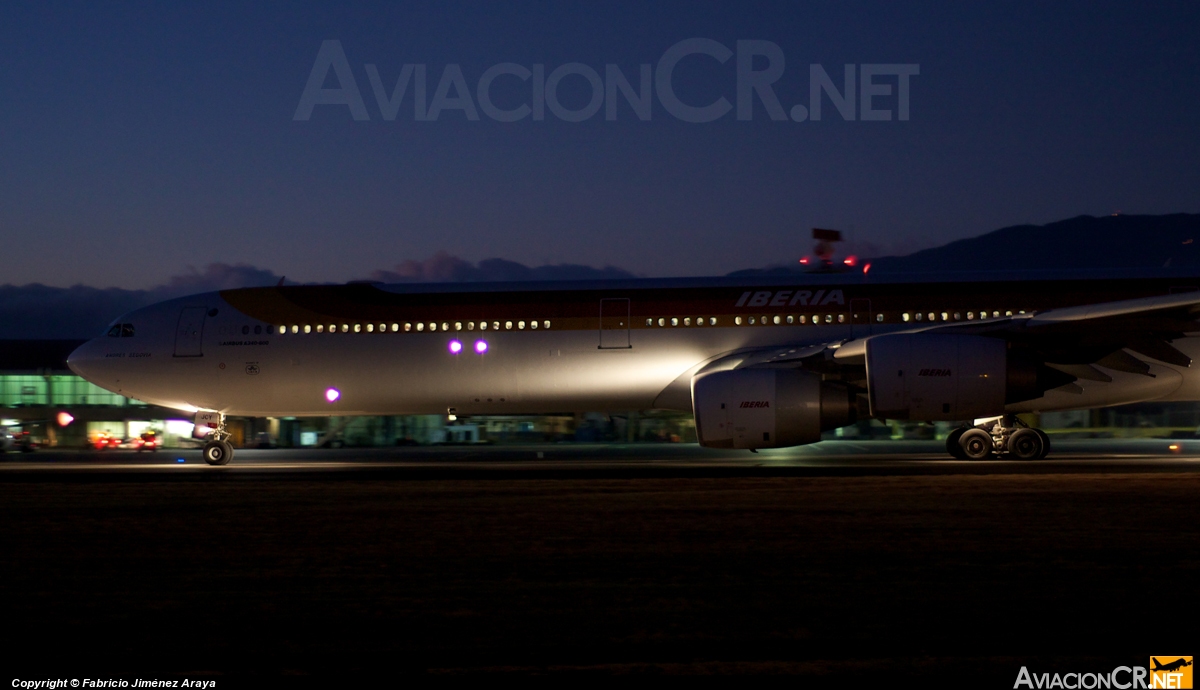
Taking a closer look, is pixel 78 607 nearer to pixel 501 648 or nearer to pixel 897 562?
pixel 501 648

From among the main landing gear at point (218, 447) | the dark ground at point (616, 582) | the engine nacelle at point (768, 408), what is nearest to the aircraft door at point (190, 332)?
the main landing gear at point (218, 447)

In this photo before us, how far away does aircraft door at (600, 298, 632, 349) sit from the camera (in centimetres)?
1986

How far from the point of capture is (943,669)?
5453 mm

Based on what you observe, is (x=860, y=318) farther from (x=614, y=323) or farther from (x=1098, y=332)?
(x=614, y=323)

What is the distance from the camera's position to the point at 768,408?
17.4 m

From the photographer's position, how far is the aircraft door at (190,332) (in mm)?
21156

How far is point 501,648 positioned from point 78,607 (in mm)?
3241

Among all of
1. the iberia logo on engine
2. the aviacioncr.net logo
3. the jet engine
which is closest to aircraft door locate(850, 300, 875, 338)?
the jet engine

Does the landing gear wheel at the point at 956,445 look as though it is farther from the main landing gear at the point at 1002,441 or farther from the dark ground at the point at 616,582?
the dark ground at the point at 616,582

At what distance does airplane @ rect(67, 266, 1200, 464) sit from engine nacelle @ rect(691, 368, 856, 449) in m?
0.03

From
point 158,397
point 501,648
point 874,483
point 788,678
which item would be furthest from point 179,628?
point 158,397

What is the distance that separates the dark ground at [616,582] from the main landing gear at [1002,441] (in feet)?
16.9

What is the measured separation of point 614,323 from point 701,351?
172 cm

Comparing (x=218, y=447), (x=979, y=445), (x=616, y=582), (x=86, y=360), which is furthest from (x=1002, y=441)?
(x=86, y=360)
